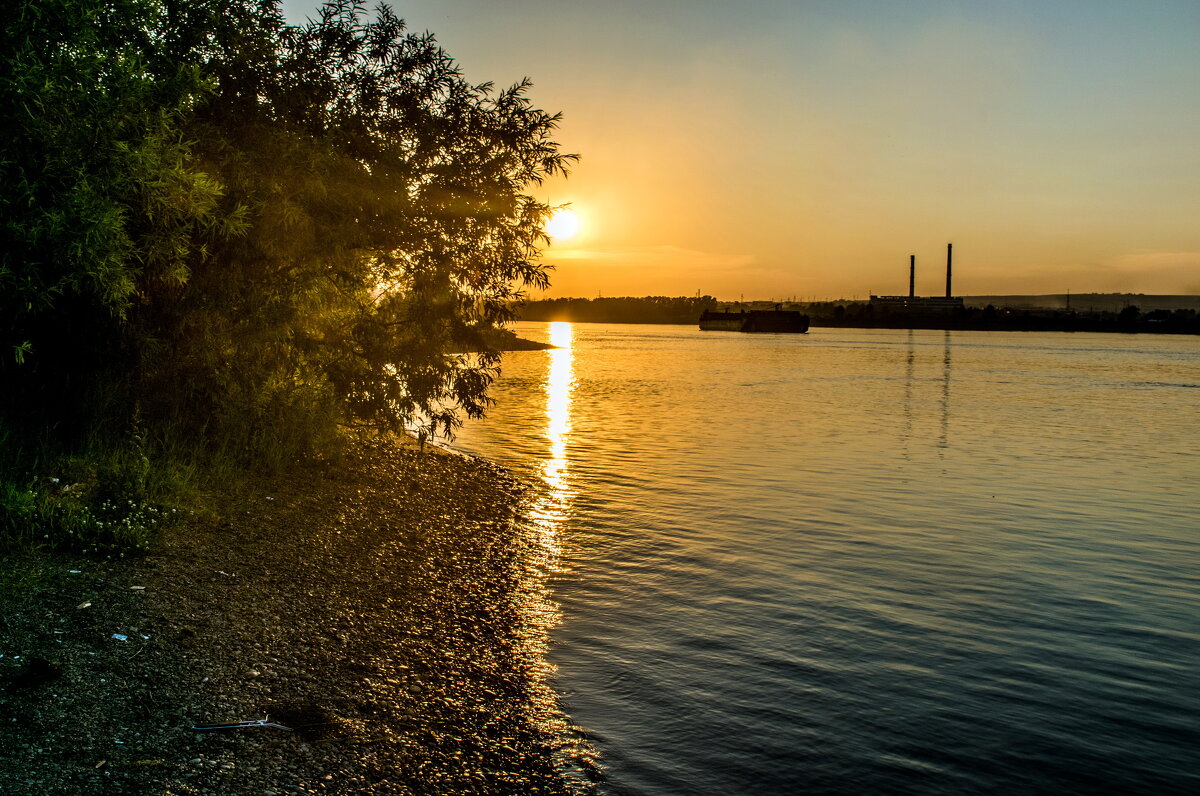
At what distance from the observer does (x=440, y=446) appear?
832 inches

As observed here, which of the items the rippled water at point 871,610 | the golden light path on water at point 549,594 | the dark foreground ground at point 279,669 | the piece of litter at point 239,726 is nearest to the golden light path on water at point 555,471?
the golden light path on water at point 549,594

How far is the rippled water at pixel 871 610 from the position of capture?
6.68 meters

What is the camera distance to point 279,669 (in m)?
7.02

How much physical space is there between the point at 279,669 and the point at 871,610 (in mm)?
6794

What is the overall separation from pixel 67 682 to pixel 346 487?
7.68 metres

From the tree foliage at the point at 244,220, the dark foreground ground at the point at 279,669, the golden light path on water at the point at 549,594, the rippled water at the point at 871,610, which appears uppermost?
the tree foliage at the point at 244,220

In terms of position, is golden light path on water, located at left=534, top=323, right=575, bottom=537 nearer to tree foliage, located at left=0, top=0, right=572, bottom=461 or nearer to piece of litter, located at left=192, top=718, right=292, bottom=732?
tree foliage, located at left=0, top=0, right=572, bottom=461

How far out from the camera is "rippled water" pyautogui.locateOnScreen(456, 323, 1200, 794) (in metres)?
6.68

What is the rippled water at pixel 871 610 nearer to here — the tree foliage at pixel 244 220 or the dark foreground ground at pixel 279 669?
the dark foreground ground at pixel 279 669

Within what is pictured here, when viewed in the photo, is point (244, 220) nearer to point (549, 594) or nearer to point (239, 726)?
point (549, 594)

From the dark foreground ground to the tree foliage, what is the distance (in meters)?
3.04

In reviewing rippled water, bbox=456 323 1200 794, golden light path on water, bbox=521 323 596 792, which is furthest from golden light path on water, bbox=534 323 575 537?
rippled water, bbox=456 323 1200 794

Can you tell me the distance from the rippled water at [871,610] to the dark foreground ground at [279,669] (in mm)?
799

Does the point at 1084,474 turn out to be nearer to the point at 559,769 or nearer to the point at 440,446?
the point at 440,446
